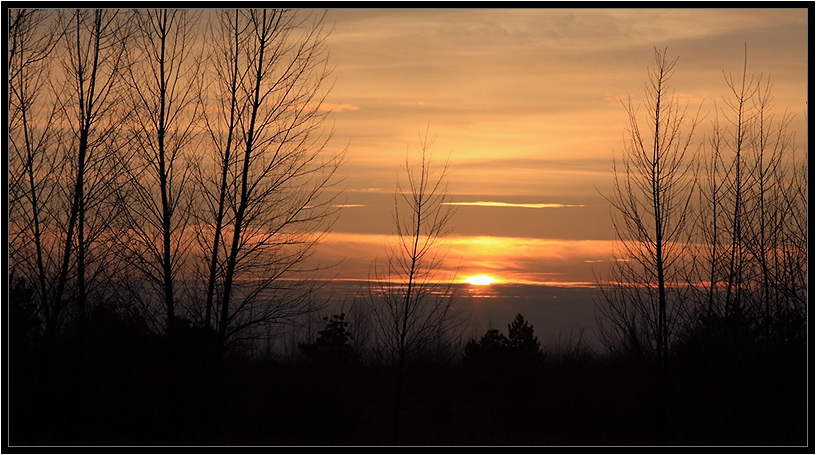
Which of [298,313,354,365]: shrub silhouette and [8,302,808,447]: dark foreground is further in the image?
[298,313,354,365]: shrub silhouette

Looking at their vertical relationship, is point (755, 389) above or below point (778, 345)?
below

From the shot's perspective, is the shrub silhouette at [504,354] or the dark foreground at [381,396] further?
the shrub silhouette at [504,354]

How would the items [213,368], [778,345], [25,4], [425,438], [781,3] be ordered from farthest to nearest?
[425,438]
[778,345]
[213,368]
[25,4]
[781,3]

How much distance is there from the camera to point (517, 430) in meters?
27.8

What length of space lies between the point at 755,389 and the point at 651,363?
7.29ft

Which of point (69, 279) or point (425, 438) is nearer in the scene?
point (69, 279)

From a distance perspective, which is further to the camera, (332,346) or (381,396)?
(332,346)

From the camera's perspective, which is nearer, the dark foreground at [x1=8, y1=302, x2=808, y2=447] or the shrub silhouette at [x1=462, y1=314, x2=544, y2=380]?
the dark foreground at [x1=8, y1=302, x2=808, y2=447]

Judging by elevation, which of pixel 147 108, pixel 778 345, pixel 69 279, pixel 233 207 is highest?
pixel 147 108

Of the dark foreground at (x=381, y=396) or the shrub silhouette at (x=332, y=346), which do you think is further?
the shrub silhouette at (x=332, y=346)

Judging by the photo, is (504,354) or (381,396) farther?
(504,354)

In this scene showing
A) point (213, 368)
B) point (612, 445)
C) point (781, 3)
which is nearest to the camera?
point (781, 3)

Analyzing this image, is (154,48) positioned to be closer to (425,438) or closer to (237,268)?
(237,268)

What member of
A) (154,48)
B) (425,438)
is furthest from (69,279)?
(425,438)
